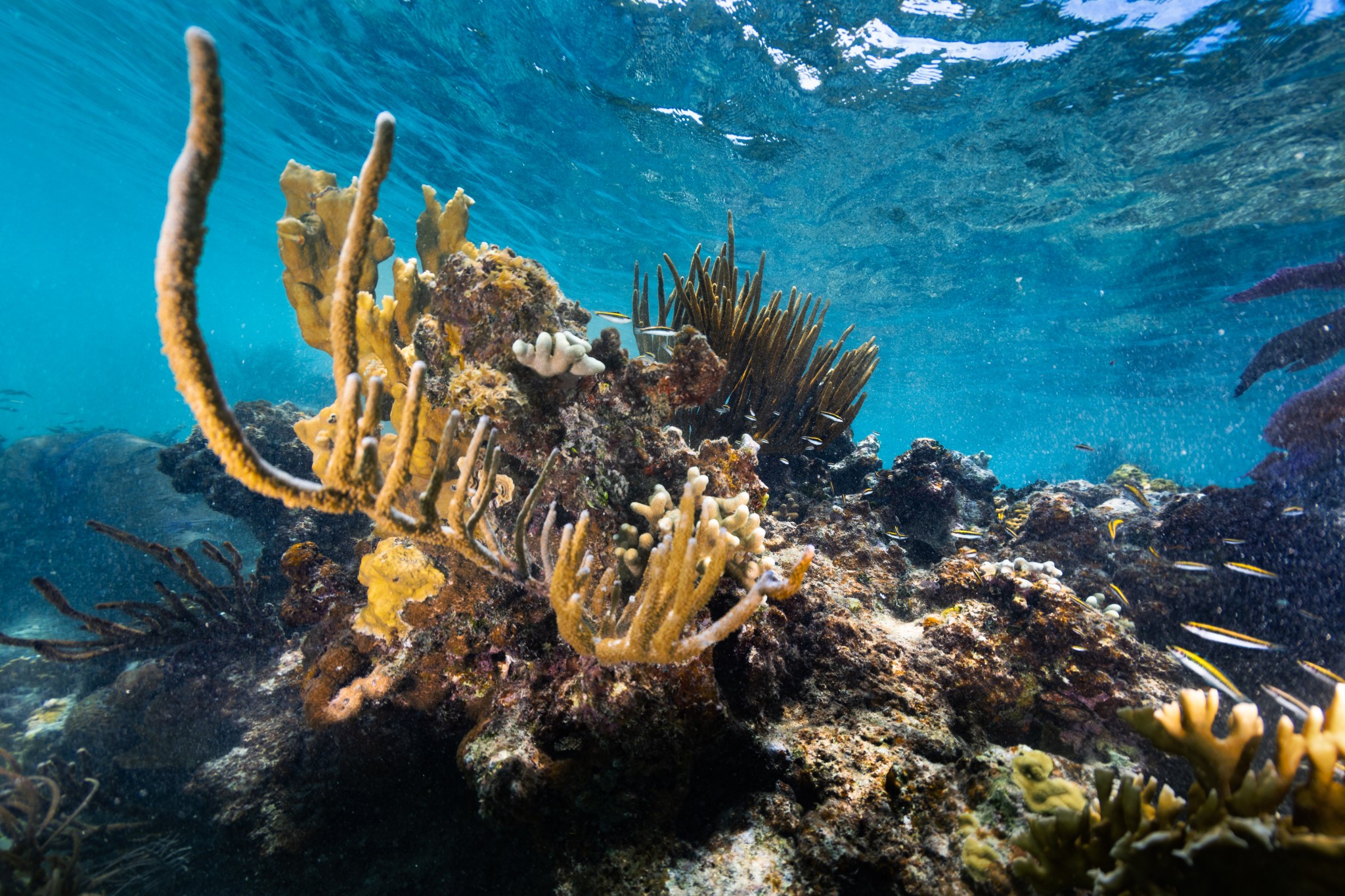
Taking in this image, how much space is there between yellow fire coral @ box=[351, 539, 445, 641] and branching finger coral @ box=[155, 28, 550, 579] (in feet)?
3.54

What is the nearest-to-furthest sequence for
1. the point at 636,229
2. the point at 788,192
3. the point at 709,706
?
the point at 709,706 < the point at 788,192 < the point at 636,229

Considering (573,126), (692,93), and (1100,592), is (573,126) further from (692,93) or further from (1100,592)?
(1100,592)

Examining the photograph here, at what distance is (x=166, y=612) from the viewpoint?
14.8ft

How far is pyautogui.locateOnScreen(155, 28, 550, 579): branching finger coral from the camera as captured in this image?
44.6 inches

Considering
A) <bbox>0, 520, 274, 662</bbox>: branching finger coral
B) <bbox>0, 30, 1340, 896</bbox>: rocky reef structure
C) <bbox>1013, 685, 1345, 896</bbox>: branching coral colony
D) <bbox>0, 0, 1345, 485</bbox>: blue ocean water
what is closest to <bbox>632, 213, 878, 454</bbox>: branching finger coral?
<bbox>0, 30, 1340, 896</bbox>: rocky reef structure

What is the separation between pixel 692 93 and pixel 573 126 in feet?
13.0

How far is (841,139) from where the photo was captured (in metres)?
12.9

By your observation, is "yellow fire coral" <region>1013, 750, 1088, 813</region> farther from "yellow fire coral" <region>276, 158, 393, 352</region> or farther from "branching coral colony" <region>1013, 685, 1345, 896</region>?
"yellow fire coral" <region>276, 158, 393, 352</region>

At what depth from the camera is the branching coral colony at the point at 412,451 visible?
1.19 m

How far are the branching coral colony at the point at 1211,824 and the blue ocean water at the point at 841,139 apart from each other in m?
11.9

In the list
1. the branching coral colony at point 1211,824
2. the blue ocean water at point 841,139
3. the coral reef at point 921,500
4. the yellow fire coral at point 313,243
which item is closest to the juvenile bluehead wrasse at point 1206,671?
the branching coral colony at point 1211,824

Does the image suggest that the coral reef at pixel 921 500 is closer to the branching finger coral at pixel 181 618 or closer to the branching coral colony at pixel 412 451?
the branching coral colony at pixel 412 451

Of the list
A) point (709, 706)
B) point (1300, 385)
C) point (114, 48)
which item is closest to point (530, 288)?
point (709, 706)

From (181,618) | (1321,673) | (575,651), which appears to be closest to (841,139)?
(1321,673)
